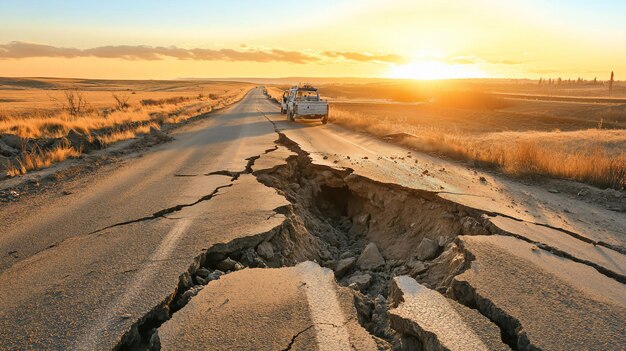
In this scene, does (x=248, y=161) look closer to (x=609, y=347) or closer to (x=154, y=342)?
(x=154, y=342)

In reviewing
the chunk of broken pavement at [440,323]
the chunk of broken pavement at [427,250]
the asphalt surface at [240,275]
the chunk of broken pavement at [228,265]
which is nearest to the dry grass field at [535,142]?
the asphalt surface at [240,275]

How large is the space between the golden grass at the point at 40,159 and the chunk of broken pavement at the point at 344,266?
768 cm

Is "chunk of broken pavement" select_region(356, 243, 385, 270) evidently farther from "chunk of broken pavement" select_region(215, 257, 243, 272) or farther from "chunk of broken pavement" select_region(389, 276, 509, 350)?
"chunk of broken pavement" select_region(215, 257, 243, 272)

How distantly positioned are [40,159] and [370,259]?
9.05m

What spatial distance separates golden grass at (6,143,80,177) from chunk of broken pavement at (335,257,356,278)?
768 centimetres

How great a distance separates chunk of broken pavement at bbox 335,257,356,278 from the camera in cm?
487

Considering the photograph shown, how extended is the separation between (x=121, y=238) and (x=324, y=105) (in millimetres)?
17637

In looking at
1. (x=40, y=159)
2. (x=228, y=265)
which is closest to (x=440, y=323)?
(x=228, y=265)

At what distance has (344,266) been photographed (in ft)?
16.1

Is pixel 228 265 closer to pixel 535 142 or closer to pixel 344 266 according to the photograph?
pixel 344 266

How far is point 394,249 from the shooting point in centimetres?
568

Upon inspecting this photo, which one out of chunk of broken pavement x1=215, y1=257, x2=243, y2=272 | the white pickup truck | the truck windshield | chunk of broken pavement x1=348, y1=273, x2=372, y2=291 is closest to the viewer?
chunk of broken pavement x1=215, y1=257, x2=243, y2=272

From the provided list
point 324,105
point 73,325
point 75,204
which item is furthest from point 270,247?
point 324,105

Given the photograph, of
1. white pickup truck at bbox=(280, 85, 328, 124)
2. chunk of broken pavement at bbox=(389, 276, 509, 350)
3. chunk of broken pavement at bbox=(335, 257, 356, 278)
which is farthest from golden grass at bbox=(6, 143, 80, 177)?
white pickup truck at bbox=(280, 85, 328, 124)
